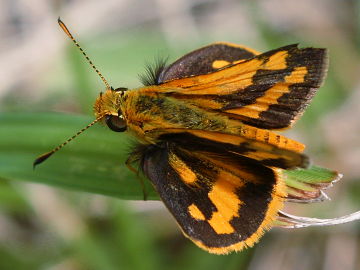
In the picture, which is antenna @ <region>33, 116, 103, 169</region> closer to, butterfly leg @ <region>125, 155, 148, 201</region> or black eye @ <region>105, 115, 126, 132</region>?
black eye @ <region>105, 115, 126, 132</region>

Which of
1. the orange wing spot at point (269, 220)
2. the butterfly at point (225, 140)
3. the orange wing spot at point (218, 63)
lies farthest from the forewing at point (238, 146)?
the orange wing spot at point (218, 63)

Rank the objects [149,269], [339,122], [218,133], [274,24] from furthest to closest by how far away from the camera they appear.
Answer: [274,24], [339,122], [149,269], [218,133]

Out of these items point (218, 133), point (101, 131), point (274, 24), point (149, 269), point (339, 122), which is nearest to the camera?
point (218, 133)

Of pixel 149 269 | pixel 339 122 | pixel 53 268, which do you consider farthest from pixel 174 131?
pixel 339 122

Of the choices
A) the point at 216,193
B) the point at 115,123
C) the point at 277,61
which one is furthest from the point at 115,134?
the point at 277,61

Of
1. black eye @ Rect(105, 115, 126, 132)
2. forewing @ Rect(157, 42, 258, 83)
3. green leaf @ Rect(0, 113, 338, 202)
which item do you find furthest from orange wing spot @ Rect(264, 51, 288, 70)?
black eye @ Rect(105, 115, 126, 132)

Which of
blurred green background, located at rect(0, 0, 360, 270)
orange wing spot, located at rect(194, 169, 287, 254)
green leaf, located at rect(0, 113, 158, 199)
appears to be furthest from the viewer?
blurred green background, located at rect(0, 0, 360, 270)

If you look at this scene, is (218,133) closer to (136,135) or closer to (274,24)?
(136,135)
